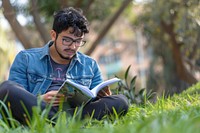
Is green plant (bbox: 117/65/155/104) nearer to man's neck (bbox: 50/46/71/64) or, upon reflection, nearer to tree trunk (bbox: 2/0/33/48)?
man's neck (bbox: 50/46/71/64)

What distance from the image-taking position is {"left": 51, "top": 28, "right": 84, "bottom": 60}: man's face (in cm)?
369

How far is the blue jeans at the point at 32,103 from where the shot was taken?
3.07 m

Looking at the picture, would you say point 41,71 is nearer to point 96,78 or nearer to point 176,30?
point 96,78

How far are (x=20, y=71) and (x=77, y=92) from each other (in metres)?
0.64

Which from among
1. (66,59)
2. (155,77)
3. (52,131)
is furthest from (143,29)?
(52,131)

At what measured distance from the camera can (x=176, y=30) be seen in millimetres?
11883

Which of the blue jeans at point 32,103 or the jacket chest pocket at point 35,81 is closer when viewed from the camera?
the blue jeans at point 32,103

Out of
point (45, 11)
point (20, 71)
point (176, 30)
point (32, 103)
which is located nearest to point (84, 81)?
point (20, 71)

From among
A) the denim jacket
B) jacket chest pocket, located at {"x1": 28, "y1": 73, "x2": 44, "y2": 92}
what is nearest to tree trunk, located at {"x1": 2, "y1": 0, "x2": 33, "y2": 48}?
the denim jacket

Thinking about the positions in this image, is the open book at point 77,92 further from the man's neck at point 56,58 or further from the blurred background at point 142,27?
the blurred background at point 142,27

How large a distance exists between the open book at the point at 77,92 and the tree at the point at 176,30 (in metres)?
6.72

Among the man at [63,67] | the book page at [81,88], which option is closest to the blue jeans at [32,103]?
the man at [63,67]

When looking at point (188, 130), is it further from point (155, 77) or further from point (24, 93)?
point (155, 77)

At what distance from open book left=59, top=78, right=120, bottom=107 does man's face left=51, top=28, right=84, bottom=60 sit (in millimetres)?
521
